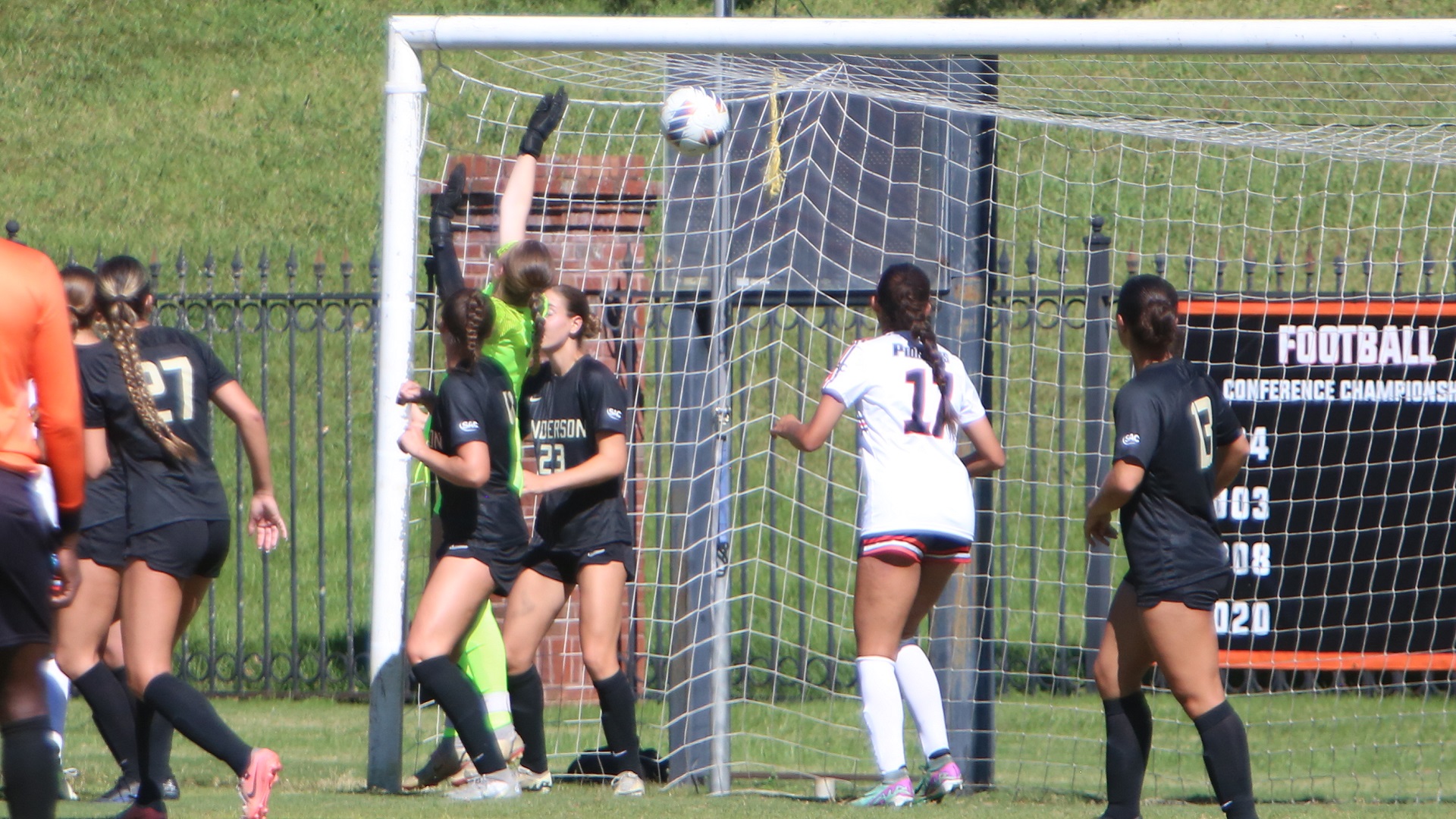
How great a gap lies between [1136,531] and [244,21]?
60.5ft

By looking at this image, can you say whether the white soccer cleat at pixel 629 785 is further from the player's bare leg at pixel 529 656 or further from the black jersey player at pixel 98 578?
the black jersey player at pixel 98 578

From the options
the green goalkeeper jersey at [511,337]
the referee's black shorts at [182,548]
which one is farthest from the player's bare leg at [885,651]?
the referee's black shorts at [182,548]

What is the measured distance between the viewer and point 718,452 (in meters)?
5.70

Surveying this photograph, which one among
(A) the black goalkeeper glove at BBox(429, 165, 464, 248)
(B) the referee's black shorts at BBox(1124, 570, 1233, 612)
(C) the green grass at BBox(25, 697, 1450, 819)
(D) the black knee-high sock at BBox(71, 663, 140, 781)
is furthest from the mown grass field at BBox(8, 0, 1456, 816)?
(A) the black goalkeeper glove at BBox(429, 165, 464, 248)

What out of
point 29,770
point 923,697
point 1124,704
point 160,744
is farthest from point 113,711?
point 1124,704

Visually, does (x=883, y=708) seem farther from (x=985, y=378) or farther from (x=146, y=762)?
(x=146, y=762)

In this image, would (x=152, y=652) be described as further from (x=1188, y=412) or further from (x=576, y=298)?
(x=1188, y=412)

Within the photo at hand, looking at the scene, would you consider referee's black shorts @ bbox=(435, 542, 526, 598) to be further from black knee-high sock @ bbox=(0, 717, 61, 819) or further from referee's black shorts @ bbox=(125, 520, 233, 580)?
black knee-high sock @ bbox=(0, 717, 61, 819)

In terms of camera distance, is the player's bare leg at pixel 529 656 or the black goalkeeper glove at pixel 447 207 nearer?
the black goalkeeper glove at pixel 447 207

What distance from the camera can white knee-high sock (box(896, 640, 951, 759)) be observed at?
5.02 meters

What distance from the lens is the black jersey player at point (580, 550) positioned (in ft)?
17.5

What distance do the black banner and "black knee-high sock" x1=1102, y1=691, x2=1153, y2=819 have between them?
2.92 metres

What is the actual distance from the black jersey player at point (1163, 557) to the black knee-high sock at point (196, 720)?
2557 mm

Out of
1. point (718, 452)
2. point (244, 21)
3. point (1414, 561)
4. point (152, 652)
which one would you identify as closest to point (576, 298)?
point (718, 452)
